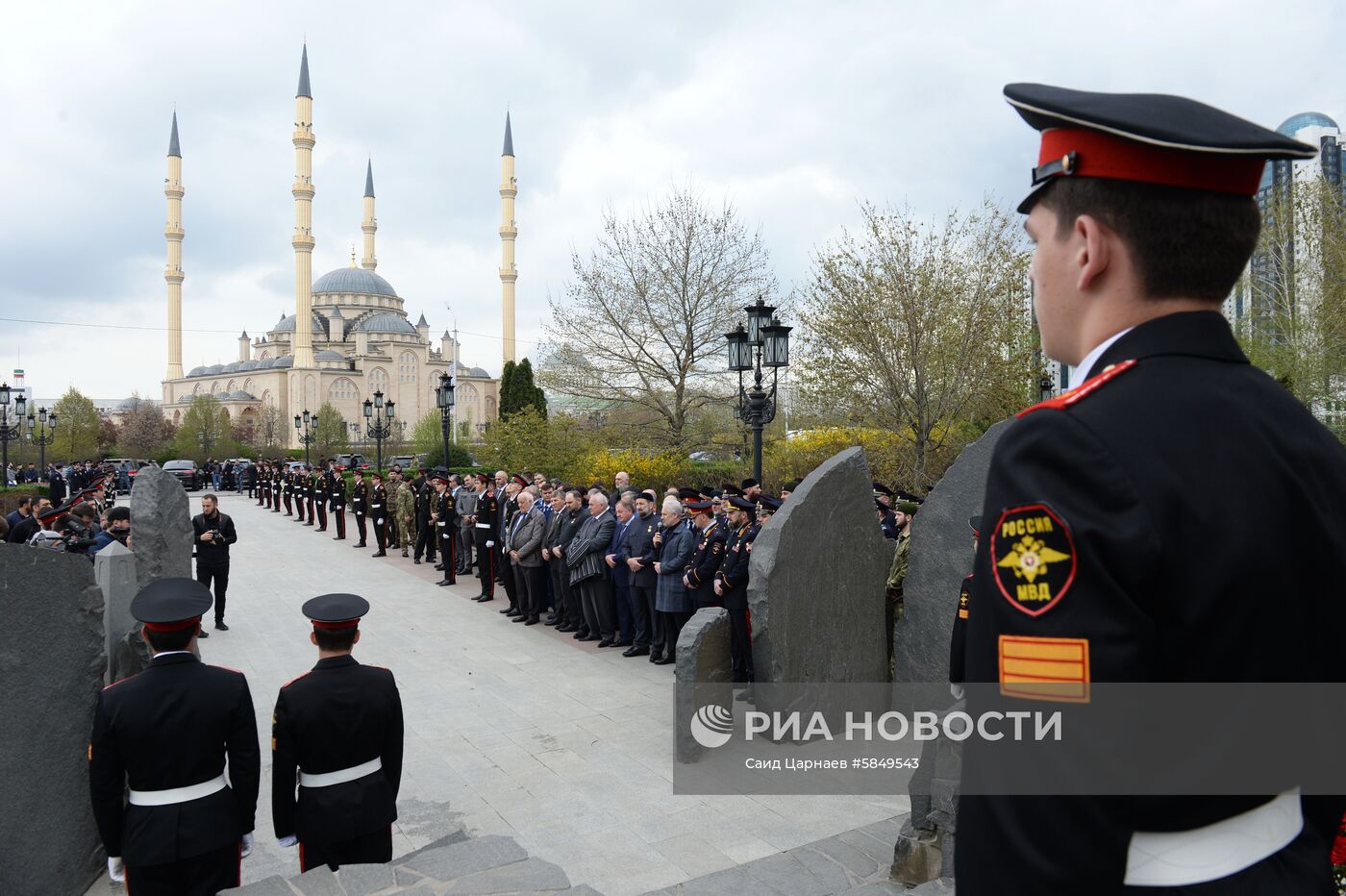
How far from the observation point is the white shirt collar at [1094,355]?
1.26 metres

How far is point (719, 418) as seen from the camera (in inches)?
1047

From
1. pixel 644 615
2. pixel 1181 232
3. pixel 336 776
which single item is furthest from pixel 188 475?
pixel 1181 232

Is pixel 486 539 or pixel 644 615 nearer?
pixel 644 615

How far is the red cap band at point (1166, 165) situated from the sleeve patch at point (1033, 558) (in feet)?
1.66

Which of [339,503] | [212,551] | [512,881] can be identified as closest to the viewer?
[512,881]

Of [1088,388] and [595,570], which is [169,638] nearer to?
[1088,388]

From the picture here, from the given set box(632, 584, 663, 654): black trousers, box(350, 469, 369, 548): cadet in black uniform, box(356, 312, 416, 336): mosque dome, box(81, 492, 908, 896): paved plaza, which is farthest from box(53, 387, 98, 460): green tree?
box(632, 584, 663, 654): black trousers

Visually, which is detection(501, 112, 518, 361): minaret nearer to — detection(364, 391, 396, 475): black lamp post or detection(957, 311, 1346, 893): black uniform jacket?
detection(364, 391, 396, 475): black lamp post

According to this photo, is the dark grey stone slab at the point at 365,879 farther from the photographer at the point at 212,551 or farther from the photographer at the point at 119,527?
the photographer at the point at 212,551

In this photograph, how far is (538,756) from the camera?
6855 millimetres

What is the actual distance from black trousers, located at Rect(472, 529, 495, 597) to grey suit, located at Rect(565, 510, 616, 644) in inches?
128

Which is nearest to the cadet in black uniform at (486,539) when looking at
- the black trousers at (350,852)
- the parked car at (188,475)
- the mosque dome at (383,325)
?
the black trousers at (350,852)

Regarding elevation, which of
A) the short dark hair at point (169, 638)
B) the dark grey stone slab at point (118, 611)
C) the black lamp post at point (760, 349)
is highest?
the black lamp post at point (760, 349)

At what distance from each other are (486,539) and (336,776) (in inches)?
403
